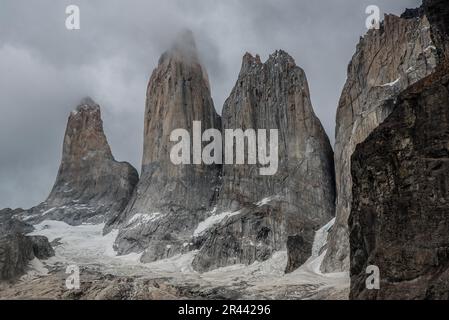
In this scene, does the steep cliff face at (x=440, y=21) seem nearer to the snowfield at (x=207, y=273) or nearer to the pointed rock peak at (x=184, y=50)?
the snowfield at (x=207, y=273)

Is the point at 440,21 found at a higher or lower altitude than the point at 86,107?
lower

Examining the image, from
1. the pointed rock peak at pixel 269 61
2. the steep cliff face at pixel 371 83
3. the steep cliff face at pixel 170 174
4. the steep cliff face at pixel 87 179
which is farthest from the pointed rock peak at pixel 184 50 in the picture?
the steep cliff face at pixel 371 83

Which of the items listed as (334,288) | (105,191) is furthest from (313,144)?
(105,191)

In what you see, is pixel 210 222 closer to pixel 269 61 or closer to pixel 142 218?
pixel 142 218

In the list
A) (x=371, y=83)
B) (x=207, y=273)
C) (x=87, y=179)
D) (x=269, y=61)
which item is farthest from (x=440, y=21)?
(x=87, y=179)

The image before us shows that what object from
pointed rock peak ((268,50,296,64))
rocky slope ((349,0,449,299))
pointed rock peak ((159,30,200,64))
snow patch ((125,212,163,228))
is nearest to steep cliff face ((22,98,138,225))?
snow patch ((125,212,163,228))

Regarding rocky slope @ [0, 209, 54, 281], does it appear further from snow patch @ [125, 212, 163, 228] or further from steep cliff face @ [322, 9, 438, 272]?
steep cliff face @ [322, 9, 438, 272]
